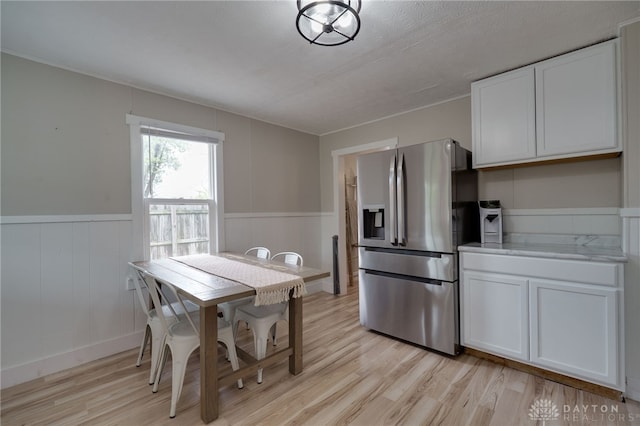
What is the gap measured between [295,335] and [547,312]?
6.01 feet

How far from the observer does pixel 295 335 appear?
2.19 meters

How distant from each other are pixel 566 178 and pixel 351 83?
2.04 m

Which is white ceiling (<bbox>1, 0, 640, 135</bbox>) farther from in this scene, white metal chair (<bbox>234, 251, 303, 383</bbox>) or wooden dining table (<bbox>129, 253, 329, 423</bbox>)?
white metal chair (<bbox>234, 251, 303, 383</bbox>)

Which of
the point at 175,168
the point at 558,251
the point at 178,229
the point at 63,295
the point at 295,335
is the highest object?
the point at 175,168

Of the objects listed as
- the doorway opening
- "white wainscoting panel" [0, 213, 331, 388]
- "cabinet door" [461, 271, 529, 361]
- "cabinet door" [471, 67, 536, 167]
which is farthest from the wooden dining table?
the doorway opening

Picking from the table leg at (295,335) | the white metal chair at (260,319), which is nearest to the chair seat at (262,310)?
the white metal chair at (260,319)

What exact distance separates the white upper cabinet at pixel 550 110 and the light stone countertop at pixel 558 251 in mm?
711

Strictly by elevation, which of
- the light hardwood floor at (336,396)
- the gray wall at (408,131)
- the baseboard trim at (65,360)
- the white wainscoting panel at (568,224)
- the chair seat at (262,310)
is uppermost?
the gray wall at (408,131)

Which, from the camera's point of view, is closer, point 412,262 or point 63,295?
point 63,295

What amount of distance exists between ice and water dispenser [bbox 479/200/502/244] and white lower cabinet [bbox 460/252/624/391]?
363 millimetres

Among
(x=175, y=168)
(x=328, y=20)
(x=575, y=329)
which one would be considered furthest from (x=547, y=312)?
(x=175, y=168)

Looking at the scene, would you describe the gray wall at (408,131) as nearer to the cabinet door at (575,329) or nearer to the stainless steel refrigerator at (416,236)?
the stainless steel refrigerator at (416,236)

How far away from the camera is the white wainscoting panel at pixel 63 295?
6.97 ft

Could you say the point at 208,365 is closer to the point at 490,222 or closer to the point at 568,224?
the point at 490,222
